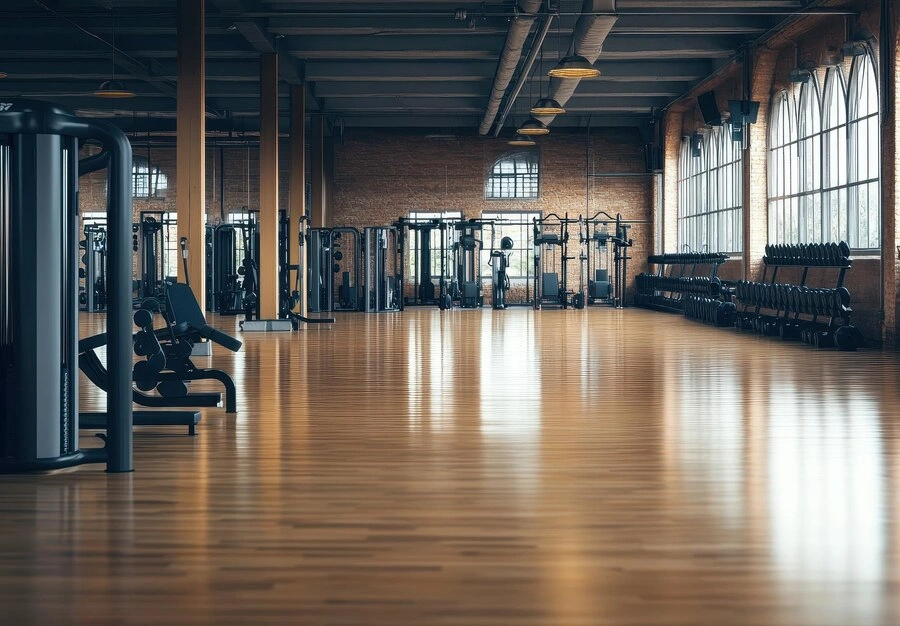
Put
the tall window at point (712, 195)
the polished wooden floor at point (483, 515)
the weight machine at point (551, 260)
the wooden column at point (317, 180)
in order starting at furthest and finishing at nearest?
1. the weight machine at point (551, 260)
2. the wooden column at point (317, 180)
3. the tall window at point (712, 195)
4. the polished wooden floor at point (483, 515)

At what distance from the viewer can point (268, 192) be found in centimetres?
1315

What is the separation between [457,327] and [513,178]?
869cm

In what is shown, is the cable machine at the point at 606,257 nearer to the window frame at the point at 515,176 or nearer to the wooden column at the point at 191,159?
the window frame at the point at 515,176

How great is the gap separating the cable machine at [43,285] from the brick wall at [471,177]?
1824 cm

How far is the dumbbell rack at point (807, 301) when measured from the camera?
1041 centimetres

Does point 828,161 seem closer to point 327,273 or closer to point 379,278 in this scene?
point 379,278

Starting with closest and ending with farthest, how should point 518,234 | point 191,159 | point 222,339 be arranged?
1. point 222,339
2. point 191,159
3. point 518,234

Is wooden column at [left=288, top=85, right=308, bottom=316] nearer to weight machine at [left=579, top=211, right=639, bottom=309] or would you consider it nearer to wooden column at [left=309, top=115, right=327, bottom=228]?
wooden column at [left=309, top=115, right=327, bottom=228]

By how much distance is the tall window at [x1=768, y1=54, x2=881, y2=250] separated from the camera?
11406mm

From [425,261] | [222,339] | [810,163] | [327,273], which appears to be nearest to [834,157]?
[810,163]

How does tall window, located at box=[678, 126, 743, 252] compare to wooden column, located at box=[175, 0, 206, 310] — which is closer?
wooden column, located at box=[175, 0, 206, 310]

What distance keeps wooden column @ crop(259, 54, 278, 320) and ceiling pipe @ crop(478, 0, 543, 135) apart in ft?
9.86

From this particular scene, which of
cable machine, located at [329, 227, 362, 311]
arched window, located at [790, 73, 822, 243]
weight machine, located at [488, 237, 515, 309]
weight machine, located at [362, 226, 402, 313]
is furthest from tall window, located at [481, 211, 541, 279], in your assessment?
arched window, located at [790, 73, 822, 243]

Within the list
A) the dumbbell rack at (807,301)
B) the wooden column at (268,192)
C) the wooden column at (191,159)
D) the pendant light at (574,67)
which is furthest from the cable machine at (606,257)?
the wooden column at (191,159)
